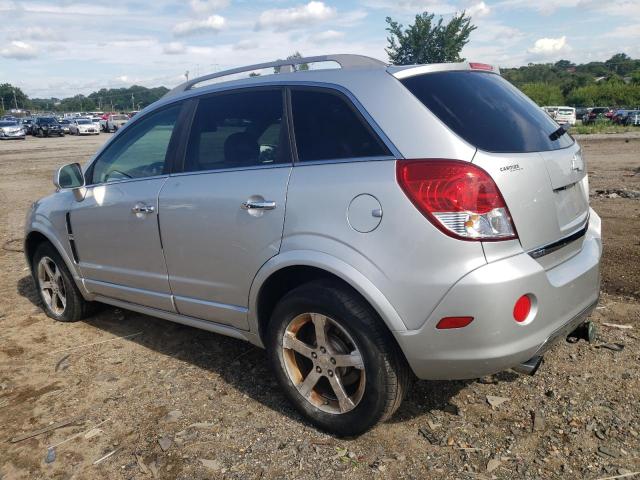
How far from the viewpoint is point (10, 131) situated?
43.7 metres

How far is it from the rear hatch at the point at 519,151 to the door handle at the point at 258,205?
36.6 inches

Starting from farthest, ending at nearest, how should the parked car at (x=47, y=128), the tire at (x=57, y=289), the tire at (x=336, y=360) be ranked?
the parked car at (x=47, y=128) → the tire at (x=57, y=289) → the tire at (x=336, y=360)

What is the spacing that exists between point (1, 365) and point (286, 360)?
2358 mm

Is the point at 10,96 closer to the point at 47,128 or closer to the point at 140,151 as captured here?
the point at 47,128

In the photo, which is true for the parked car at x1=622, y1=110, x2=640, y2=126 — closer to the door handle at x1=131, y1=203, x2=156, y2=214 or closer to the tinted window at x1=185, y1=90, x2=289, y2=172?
the tinted window at x1=185, y1=90, x2=289, y2=172

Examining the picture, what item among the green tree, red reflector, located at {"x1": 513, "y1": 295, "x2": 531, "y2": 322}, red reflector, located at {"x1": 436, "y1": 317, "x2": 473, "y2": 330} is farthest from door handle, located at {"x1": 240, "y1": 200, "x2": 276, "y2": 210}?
the green tree

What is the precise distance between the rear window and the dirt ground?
1.45m

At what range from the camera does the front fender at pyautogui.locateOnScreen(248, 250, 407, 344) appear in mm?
2543

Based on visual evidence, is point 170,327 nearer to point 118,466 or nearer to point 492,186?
point 118,466

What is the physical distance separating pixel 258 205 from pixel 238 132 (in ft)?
1.98

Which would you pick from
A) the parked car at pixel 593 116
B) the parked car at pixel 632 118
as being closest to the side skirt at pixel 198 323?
the parked car at pixel 632 118

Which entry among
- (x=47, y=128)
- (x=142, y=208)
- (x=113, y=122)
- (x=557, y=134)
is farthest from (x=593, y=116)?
(x=47, y=128)

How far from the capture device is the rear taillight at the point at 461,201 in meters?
2.41

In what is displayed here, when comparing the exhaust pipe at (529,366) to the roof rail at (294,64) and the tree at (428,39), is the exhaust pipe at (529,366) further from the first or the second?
the tree at (428,39)
